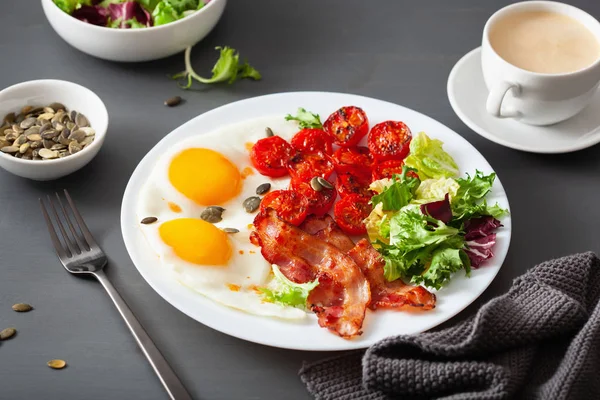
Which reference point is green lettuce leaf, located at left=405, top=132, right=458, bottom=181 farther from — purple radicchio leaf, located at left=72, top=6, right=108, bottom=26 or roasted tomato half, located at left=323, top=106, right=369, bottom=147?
purple radicchio leaf, located at left=72, top=6, right=108, bottom=26

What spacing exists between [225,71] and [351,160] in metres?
0.84

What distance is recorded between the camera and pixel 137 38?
3.41m

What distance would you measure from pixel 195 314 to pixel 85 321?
45cm

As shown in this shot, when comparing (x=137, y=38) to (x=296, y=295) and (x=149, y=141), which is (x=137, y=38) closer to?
(x=149, y=141)

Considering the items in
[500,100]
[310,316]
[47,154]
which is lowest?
[310,316]

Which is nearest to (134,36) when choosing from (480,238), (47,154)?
(47,154)

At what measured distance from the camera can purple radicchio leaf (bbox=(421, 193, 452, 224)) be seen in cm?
268

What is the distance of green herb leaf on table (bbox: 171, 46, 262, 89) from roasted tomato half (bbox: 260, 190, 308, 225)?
2.85 feet

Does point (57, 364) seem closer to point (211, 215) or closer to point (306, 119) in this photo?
point (211, 215)

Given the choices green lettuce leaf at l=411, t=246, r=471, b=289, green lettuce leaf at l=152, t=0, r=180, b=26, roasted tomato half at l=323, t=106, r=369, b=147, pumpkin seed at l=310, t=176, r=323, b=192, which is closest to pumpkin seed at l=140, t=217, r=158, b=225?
pumpkin seed at l=310, t=176, r=323, b=192

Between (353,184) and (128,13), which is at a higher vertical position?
(128,13)

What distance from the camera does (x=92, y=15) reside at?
3.61 m

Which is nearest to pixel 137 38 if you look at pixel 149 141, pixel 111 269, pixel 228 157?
pixel 149 141

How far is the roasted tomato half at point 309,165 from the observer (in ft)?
9.66
